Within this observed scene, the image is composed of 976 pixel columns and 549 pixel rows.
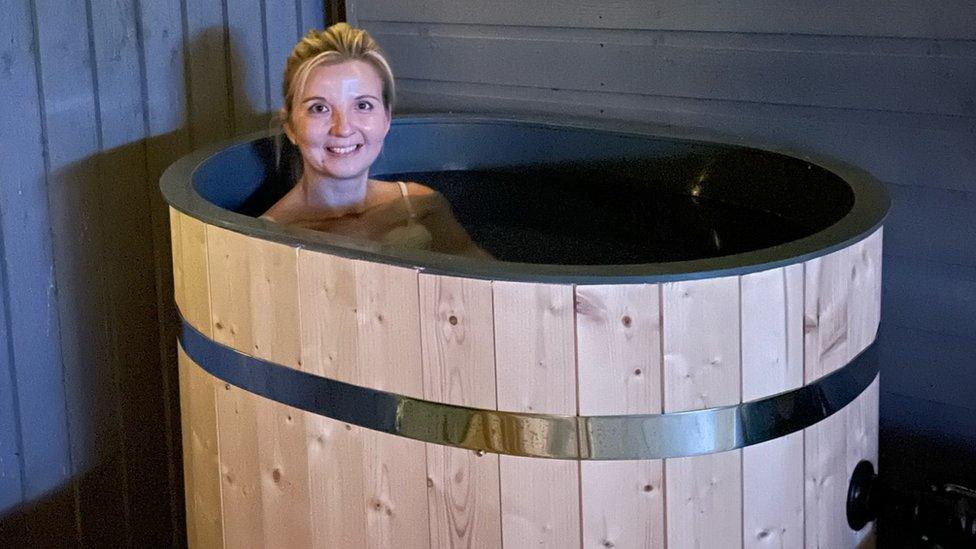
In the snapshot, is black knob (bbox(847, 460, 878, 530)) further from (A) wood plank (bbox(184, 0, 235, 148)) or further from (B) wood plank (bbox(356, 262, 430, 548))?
(A) wood plank (bbox(184, 0, 235, 148))

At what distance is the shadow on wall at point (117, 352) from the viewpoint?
2.38m

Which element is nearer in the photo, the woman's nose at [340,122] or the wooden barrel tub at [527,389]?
the wooden barrel tub at [527,389]

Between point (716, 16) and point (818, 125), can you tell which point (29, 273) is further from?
point (818, 125)

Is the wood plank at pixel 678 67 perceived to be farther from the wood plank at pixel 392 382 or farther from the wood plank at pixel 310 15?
the wood plank at pixel 392 382

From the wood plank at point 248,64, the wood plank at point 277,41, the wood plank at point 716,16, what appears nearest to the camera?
the wood plank at point 716,16

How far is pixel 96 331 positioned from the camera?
2443mm

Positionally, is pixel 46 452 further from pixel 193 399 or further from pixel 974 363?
pixel 974 363

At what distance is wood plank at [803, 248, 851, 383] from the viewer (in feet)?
5.33

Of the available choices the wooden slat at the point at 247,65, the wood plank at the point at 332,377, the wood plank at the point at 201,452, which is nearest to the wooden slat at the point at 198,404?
the wood plank at the point at 201,452

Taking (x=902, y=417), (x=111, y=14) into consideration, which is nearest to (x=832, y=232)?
(x=902, y=417)

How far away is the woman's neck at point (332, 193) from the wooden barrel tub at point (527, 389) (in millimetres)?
373

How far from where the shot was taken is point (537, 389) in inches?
62.9

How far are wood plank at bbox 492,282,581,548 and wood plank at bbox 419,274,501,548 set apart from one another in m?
0.02

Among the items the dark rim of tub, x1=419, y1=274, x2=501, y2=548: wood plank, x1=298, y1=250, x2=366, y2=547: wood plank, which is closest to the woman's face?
the dark rim of tub
